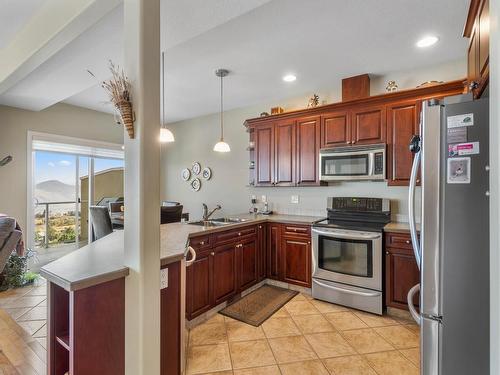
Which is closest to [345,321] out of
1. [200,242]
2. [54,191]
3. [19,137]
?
[200,242]

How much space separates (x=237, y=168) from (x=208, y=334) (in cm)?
289

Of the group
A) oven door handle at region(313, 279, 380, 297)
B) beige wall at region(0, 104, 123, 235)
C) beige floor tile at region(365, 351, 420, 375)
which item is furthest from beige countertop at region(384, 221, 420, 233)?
beige wall at region(0, 104, 123, 235)

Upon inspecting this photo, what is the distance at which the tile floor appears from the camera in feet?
6.72

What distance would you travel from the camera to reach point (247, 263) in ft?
11.1

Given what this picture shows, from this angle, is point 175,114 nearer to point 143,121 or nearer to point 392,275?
point 143,121

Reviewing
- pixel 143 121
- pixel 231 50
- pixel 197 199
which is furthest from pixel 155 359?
pixel 197 199

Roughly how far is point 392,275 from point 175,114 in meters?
4.52

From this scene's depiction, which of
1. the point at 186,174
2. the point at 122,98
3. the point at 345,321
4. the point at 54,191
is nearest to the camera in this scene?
the point at 122,98

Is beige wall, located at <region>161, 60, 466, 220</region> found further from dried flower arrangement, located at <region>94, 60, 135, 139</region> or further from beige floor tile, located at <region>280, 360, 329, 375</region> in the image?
dried flower arrangement, located at <region>94, 60, 135, 139</region>

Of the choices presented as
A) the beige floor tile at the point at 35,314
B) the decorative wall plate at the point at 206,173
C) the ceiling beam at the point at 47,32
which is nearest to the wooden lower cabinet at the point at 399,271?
the ceiling beam at the point at 47,32

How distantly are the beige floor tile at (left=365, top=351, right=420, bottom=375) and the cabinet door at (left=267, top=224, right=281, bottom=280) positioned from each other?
1.57m

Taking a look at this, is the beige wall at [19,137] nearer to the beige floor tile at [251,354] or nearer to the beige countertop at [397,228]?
the beige floor tile at [251,354]

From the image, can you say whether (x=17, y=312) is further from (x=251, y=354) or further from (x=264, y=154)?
(x=264, y=154)

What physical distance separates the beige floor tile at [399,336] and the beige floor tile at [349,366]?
0.44 metres
